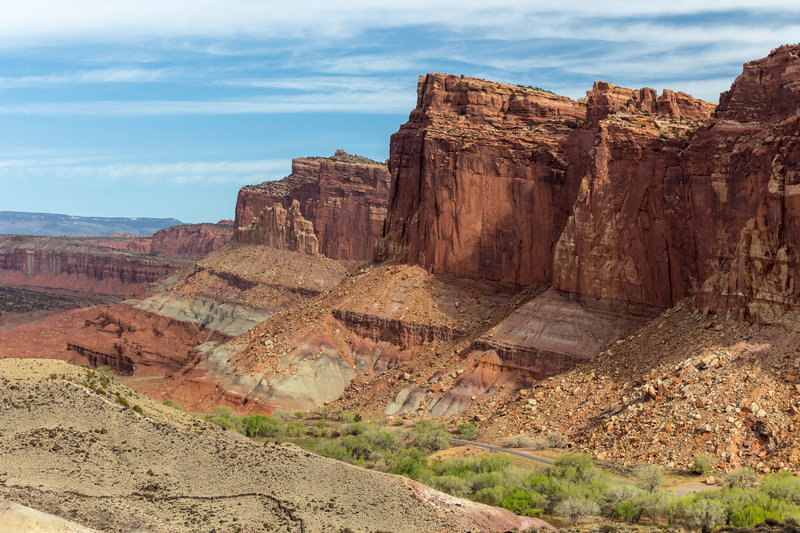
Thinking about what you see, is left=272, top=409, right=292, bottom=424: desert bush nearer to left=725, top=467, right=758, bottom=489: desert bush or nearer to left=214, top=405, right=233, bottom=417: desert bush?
left=214, top=405, right=233, bottom=417: desert bush

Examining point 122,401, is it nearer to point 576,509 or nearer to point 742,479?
point 576,509

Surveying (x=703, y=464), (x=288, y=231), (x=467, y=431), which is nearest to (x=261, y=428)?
(x=467, y=431)

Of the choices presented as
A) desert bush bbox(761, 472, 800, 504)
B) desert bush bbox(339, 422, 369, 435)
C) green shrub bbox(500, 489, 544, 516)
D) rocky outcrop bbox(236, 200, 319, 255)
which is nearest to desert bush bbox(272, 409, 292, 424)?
desert bush bbox(339, 422, 369, 435)

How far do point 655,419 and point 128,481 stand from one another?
999 inches

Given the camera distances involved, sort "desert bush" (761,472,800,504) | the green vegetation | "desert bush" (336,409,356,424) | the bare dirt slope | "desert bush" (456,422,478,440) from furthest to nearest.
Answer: "desert bush" (336,409,356,424) < "desert bush" (456,422,478,440) < "desert bush" (761,472,800,504) < the green vegetation < the bare dirt slope

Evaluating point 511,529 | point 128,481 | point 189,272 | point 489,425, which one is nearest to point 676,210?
point 489,425

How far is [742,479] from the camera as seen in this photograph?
40.1 m

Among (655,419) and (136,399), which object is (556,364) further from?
(136,399)

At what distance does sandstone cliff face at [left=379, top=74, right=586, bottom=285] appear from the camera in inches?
2955

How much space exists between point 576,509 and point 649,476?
6.06m

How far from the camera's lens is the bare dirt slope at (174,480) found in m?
28.2

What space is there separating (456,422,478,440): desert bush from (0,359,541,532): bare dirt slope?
21.8 meters

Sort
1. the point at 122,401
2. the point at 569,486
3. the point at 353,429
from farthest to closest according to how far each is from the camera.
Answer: the point at 353,429 → the point at 569,486 → the point at 122,401

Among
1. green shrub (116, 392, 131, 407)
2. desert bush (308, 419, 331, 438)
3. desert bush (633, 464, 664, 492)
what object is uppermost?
green shrub (116, 392, 131, 407)
